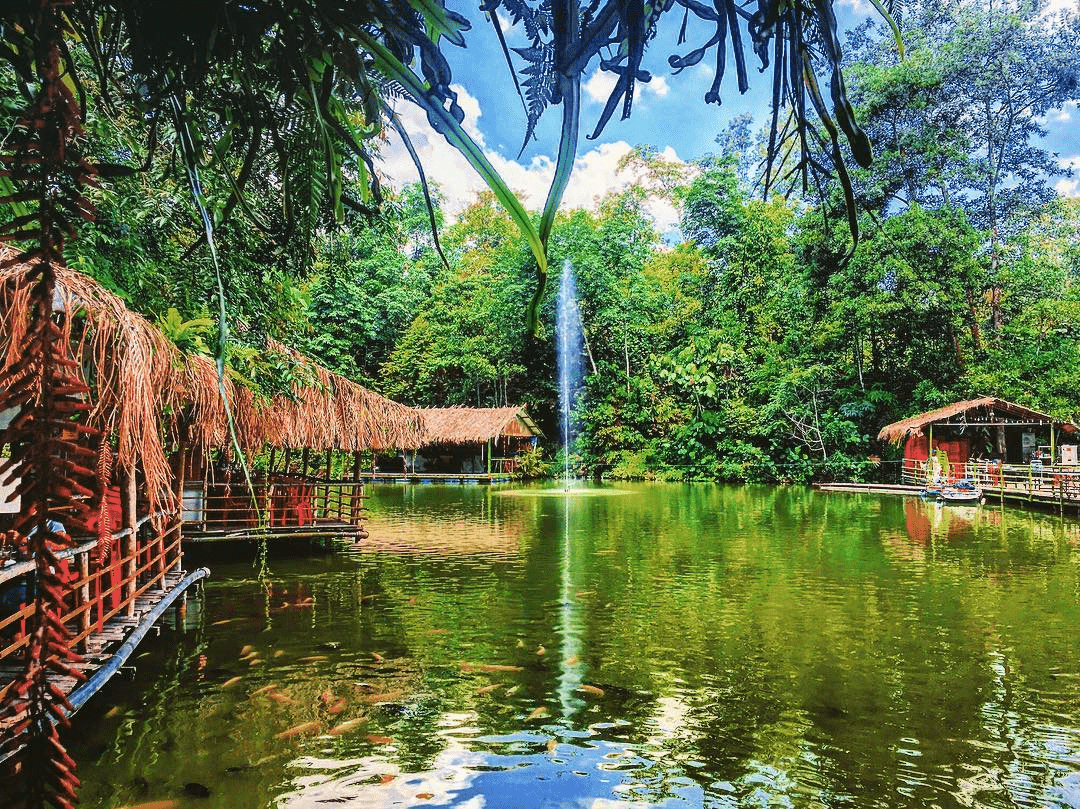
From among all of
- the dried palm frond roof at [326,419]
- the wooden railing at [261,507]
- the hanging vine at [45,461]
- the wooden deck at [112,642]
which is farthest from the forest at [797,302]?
the hanging vine at [45,461]

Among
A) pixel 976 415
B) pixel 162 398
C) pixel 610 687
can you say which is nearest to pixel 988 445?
pixel 976 415

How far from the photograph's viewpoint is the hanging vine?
0.76 feet

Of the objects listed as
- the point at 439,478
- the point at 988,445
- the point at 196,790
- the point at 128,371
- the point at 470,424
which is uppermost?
the point at 470,424

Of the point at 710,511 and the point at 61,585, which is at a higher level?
the point at 61,585

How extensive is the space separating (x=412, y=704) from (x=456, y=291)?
3035cm

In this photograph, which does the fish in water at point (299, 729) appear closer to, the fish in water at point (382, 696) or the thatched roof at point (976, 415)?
the fish in water at point (382, 696)

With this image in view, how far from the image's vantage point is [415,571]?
10.6 m

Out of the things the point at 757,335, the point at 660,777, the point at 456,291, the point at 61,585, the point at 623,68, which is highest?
the point at 456,291

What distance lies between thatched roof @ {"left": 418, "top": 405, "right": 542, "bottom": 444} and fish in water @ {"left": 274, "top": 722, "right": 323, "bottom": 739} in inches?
963

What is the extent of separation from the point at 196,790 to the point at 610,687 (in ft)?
10.1

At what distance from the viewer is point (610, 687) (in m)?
5.89

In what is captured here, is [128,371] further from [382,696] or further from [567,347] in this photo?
[567,347]

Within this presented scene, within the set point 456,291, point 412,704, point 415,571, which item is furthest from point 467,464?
point 412,704

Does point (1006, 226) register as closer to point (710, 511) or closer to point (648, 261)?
point (648, 261)
